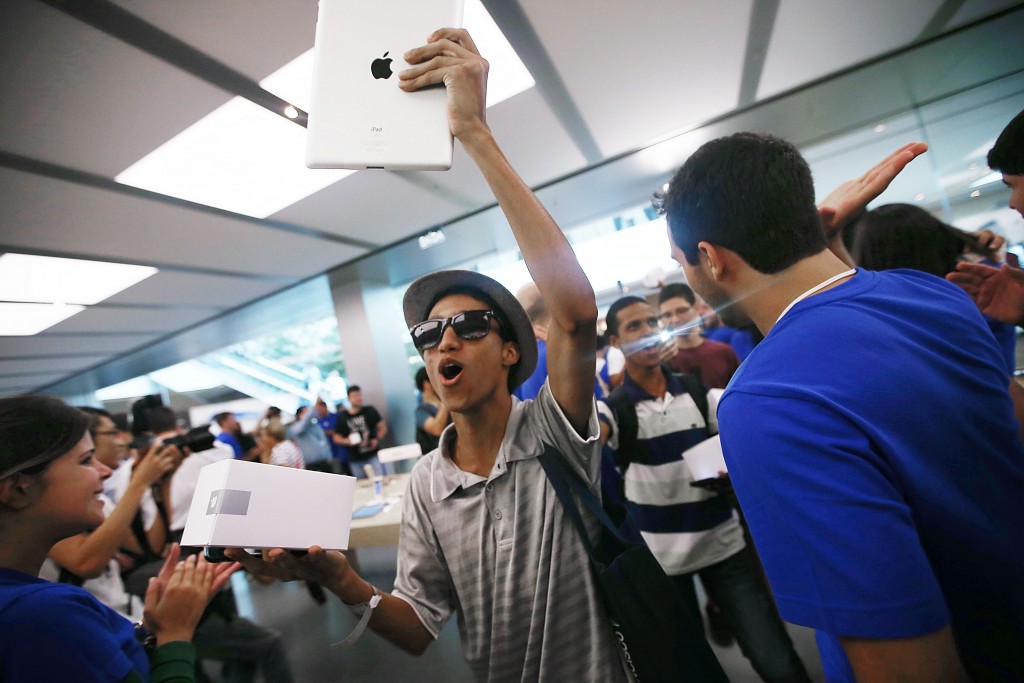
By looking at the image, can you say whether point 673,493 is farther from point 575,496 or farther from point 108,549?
point 108,549

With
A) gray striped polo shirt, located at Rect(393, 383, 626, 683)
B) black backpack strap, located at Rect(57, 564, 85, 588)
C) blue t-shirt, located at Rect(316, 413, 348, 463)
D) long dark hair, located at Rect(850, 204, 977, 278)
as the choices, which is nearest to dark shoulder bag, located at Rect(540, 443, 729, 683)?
gray striped polo shirt, located at Rect(393, 383, 626, 683)

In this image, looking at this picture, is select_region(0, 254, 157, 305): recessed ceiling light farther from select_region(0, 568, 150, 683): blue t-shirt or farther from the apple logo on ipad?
the apple logo on ipad

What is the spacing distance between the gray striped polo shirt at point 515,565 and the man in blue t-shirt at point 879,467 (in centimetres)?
49

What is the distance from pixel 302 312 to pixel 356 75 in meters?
8.03

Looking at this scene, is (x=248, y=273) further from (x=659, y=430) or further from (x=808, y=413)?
(x=808, y=413)

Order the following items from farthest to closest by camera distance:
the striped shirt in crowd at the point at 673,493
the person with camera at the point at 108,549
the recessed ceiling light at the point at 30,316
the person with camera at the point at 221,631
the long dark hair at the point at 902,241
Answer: the recessed ceiling light at the point at 30,316 → the person with camera at the point at 221,631 → the striped shirt in crowd at the point at 673,493 → the person with camera at the point at 108,549 → the long dark hair at the point at 902,241

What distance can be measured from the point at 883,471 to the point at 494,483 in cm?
85

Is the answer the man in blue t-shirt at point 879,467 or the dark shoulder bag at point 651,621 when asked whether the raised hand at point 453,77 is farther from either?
the dark shoulder bag at point 651,621

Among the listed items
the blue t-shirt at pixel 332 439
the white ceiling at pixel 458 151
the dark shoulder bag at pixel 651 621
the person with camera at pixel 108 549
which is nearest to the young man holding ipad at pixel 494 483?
the dark shoulder bag at pixel 651 621

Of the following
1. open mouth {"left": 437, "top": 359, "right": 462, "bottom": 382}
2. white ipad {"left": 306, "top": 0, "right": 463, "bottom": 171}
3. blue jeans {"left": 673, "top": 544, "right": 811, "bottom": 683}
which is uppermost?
white ipad {"left": 306, "top": 0, "right": 463, "bottom": 171}

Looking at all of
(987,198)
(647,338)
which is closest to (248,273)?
(647,338)

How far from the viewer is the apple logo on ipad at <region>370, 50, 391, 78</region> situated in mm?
927

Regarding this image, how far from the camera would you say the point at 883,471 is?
69 cm

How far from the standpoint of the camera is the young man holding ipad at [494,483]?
97 cm
